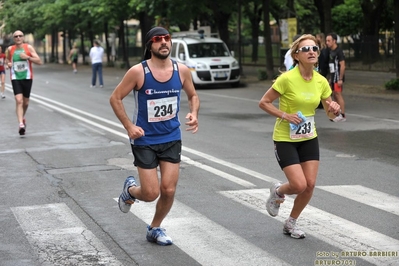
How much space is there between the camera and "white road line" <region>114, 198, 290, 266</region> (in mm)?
6305

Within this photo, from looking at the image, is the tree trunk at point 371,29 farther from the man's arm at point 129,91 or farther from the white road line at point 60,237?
the man's arm at point 129,91

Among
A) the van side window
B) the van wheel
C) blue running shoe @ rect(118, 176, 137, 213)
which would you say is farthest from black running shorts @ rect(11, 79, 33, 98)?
the van wheel

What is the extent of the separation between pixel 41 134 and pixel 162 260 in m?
9.45

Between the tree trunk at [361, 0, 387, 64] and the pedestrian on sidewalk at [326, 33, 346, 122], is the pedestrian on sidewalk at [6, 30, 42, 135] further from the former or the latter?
the tree trunk at [361, 0, 387, 64]

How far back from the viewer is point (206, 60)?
29672mm

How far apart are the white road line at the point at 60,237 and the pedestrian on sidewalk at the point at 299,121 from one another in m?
1.63

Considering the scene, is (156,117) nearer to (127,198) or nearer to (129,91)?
(129,91)

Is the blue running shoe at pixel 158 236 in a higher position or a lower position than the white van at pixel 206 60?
lower

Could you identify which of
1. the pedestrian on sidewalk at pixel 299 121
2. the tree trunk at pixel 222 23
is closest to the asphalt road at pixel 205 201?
the pedestrian on sidewalk at pixel 299 121

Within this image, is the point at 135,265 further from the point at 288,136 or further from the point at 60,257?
the point at 288,136

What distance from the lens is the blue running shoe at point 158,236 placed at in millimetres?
6820

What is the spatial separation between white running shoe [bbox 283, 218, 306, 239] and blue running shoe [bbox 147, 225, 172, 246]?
1018 millimetres

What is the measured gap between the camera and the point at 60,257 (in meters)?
6.49

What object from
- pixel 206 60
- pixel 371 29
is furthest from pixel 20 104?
pixel 371 29
